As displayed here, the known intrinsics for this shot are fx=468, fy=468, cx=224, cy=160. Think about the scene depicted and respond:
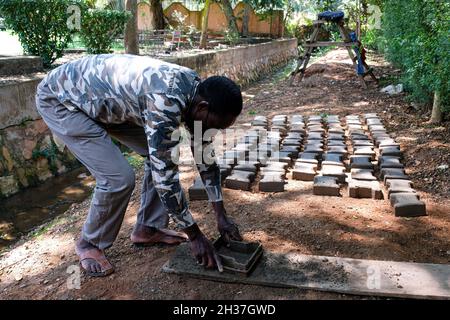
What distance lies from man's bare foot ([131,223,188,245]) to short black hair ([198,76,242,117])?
1136 millimetres

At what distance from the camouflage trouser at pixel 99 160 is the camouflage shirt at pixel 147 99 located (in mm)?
74

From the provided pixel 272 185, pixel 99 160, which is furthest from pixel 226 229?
pixel 272 185

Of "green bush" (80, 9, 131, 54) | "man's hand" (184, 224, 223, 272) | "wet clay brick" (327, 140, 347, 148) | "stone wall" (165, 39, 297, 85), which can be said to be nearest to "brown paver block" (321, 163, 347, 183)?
"wet clay brick" (327, 140, 347, 148)

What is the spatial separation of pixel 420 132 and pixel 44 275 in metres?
4.58

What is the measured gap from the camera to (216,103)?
2332 mm

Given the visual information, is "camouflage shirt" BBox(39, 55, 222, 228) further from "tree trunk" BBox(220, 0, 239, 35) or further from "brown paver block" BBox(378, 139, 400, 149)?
"tree trunk" BBox(220, 0, 239, 35)

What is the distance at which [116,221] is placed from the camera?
274cm

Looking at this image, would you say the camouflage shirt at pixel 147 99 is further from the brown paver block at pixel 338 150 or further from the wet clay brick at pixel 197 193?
the brown paver block at pixel 338 150

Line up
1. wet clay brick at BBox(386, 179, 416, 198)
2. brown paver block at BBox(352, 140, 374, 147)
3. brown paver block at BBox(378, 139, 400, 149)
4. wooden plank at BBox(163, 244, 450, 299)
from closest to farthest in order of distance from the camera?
wooden plank at BBox(163, 244, 450, 299)
wet clay brick at BBox(386, 179, 416, 198)
brown paver block at BBox(378, 139, 400, 149)
brown paver block at BBox(352, 140, 374, 147)

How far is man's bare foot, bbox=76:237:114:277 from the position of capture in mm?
2783

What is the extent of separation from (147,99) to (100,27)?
7.35 metres

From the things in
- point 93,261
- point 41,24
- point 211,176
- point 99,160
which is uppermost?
point 41,24

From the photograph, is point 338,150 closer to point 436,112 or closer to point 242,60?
point 436,112

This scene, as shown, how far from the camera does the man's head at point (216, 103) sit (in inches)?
91.3
